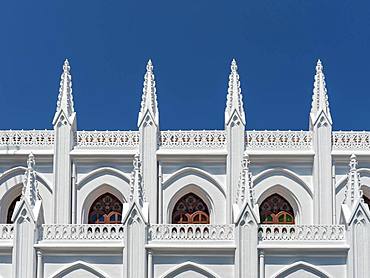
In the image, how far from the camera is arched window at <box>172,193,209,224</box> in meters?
36.7

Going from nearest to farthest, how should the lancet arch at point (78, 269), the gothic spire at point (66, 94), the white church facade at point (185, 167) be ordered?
the lancet arch at point (78, 269)
the white church facade at point (185, 167)
the gothic spire at point (66, 94)

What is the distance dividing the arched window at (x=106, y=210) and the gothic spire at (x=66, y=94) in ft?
14.7

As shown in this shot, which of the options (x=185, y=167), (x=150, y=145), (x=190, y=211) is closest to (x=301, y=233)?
(x=190, y=211)

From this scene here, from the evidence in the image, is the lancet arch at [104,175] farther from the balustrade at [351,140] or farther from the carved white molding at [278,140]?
the balustrade at [351,140]

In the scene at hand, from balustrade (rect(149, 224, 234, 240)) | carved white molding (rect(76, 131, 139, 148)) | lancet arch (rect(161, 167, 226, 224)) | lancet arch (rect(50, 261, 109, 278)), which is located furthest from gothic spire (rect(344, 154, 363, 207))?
carved white molding (rect(76, 131, 139, 148))

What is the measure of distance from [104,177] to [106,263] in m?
8.87

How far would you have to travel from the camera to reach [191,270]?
28.6 m

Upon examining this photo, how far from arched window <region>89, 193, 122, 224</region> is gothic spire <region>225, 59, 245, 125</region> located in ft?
22.1

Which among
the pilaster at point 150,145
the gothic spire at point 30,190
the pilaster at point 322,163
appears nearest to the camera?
the gothic spire at point 30,190

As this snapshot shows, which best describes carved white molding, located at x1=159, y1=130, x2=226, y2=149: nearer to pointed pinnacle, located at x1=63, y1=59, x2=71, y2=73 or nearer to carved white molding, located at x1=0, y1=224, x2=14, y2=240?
pointed pinnacle, located at x1=63, y1=59, x2=71, y2=73

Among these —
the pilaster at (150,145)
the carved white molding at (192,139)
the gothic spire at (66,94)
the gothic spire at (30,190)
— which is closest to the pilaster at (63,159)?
the gothic spire at (66,94)

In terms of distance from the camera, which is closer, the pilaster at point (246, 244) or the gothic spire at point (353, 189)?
the pilaster at point (246, 244)

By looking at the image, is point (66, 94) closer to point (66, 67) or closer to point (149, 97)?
point (66, 67)

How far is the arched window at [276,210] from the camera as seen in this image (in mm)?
36562
